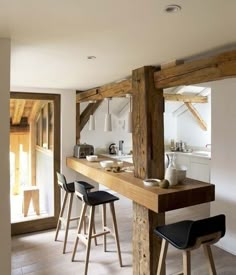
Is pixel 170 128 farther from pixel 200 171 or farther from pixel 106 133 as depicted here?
pixel 106 133

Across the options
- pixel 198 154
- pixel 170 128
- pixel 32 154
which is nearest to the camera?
pixel 32 154

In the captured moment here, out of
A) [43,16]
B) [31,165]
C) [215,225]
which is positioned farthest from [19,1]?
[31,165]

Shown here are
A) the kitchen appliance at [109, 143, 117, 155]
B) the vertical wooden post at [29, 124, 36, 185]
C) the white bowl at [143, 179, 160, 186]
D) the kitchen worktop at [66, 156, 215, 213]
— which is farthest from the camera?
the kitchen appliance at [109, 143, 117, 155]

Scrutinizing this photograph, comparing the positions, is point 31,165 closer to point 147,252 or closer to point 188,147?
point 147,252

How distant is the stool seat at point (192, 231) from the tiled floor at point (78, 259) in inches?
40.7

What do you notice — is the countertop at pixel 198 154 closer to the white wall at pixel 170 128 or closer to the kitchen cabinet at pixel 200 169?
the kitchen cabinet at pixel 200 169

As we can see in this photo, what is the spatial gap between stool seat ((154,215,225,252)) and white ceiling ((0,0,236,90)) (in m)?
1.27

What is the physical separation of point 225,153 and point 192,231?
1.87 m

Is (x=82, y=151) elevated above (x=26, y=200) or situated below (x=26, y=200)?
above

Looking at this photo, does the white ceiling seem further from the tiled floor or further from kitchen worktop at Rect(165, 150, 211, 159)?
kitchen worktop at Rect(165, 150, 211, 159)

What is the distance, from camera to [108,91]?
10.3 feet

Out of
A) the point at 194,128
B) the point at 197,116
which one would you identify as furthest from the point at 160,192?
the point at 194,128

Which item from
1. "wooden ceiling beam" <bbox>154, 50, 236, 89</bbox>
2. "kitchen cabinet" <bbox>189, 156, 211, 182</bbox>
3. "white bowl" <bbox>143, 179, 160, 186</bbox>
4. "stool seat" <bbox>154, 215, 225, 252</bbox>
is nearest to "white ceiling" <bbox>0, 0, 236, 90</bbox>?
"wooden ceiling beam" <bbox>154, 50, 236, 89</bbox>

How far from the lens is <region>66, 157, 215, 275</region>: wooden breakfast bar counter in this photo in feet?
6.80
